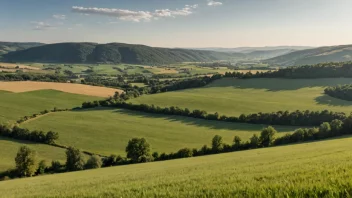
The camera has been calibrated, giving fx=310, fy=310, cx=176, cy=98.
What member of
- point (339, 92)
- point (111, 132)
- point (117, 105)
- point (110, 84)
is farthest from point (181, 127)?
point (110, 84)

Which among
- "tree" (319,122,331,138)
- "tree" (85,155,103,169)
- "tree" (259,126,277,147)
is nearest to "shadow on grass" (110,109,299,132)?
"tree" (259,126,277,147)

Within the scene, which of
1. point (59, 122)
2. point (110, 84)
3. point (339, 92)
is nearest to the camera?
point (59, 122)

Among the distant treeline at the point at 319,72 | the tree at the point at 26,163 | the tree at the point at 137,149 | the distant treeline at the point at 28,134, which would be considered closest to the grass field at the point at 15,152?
the distant treeline at the point at 28,134

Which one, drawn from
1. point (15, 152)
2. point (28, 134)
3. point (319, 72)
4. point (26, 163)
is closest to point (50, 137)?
point (28, 134)

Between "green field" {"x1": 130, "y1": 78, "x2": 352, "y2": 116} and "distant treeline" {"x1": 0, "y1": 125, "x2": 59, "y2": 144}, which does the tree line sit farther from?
"green field" {"x1": 130, "y1": 78, "x2": 352, "y2": 116}

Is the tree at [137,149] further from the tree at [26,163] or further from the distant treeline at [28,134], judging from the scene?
the distant treeline at [28,134]

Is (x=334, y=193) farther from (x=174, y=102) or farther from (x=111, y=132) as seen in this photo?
(x=174, y=102)
